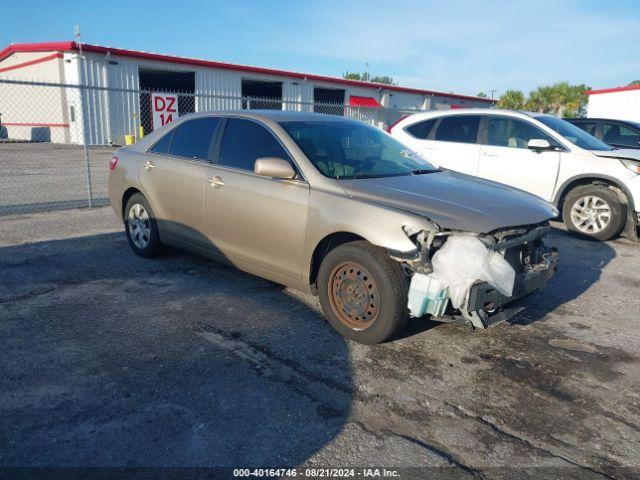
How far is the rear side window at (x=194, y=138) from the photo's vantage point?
5.17m

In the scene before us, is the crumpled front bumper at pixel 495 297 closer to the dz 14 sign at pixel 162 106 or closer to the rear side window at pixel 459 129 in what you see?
the rear side window at pixel 459 129

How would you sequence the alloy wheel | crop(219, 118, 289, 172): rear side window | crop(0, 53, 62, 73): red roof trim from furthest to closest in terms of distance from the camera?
crop(0, 53, 62, 73): red roof trim
the alloy wheel
crop(219, 118, 289, 172): rear side window

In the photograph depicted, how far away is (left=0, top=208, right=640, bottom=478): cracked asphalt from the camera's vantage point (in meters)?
2.64

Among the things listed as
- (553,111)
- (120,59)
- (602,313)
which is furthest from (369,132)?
(553,111)

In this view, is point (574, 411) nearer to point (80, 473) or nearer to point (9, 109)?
point (80, 473)

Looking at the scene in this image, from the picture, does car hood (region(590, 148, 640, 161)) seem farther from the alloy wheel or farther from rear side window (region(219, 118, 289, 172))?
rear side window (region(219, 118, 289, 172))

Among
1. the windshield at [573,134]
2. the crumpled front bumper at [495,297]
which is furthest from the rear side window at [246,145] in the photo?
the windshield at [573,134]

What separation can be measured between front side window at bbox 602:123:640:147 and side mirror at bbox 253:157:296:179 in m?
7.97

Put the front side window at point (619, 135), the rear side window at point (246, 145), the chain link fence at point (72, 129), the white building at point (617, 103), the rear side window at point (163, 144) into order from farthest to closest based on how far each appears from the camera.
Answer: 1. the white building at point (617, 103)
2. the chain link fence at point (72, 129)
3. the front side window at point (619, 135)
4. the rear side window at point (163, 144)
5. the rear side window at point (246, 145)

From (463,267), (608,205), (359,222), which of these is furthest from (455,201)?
(608,205)

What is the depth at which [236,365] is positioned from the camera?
138 inches

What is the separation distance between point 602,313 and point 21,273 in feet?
18.8

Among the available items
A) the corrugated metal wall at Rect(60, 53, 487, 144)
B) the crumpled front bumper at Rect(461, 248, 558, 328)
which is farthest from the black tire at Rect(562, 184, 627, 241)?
the corrugated metal wall at Rect(60, 53, 487, 144)

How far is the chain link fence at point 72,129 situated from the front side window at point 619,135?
550 cm
